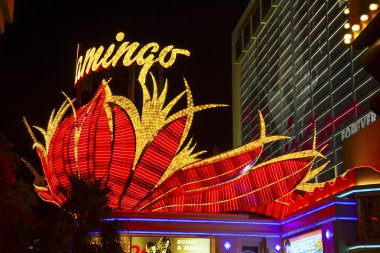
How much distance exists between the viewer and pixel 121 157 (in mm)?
21312

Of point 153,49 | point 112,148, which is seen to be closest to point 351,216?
point 112,148

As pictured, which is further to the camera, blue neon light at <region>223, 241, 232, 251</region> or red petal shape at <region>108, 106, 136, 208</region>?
red petal shape at <region>108, 106, 136, 208</region>

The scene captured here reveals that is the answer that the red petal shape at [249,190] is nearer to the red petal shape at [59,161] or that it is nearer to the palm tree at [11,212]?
the red petal shape at [59,161]

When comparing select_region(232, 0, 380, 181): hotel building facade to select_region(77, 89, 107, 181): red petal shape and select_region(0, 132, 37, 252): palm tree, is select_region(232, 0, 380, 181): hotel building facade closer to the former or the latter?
select_region(77, 89, 107, 181): red petal shape

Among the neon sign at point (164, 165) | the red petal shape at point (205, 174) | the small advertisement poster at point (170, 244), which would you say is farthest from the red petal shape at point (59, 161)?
the small advertisement poster at point (170, 244)

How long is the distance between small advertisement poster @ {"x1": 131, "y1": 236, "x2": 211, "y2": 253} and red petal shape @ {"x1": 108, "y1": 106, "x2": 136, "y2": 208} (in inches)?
Answer: 74.4

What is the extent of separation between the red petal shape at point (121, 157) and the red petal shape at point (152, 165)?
28cm

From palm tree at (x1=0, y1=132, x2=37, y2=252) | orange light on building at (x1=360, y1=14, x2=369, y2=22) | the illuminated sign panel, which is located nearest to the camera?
orange light on building at (x1=360, y1=14, x2=369, y2=22)

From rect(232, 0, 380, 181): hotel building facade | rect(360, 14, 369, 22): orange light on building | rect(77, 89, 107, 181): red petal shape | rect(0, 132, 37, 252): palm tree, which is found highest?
rect(232, 0, 380, 181): hotel building facade

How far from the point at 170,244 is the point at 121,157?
3.51m

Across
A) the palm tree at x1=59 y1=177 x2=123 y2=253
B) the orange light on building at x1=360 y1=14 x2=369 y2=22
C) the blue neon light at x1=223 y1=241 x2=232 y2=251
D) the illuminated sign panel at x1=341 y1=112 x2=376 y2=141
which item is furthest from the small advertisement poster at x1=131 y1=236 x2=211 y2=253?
the illuminated sign panel at x1=341 y1=112 x2=376 y2=141

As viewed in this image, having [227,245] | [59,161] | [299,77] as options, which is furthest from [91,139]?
[299,77]

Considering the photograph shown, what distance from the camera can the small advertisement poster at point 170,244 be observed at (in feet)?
66.8

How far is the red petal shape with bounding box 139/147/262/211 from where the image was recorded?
21250mm
